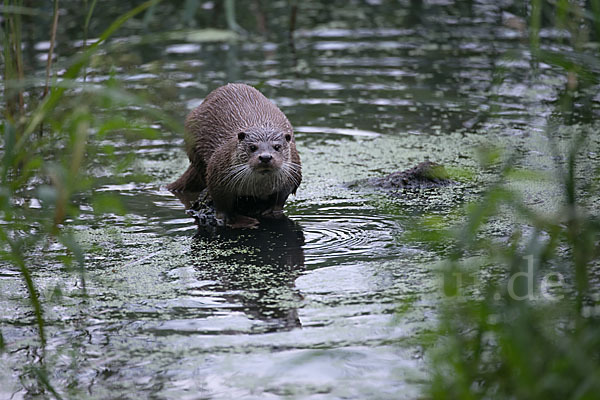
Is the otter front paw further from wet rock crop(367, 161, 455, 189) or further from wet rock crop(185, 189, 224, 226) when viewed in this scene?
wet rock crop(367, 161, 455, 189)

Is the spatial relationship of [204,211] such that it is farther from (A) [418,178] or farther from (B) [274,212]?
(A) [418,178]

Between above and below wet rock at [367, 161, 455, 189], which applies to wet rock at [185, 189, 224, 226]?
below

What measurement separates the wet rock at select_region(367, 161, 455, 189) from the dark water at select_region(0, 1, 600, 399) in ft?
0.28

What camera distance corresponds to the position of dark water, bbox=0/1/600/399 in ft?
8.82

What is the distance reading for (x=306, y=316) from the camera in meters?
3.08

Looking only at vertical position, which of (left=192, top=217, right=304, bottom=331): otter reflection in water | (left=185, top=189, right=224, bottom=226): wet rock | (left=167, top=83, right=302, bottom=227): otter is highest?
(left=167, top=83, right=302, bottom=227): otter

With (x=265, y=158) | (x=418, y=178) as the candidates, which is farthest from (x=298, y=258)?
(x=418, y=178)

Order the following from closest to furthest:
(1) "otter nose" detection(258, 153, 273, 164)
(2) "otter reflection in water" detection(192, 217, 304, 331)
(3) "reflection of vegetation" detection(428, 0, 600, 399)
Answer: (3) "reflection of vegetation" detection(428, 0, 600, 399)
(2) "otter reflection in water" detection(192, 217, 304, 331)
(1) "otter nose" detection(258, 153, 273, 164)

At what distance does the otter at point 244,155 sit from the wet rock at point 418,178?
549 mm

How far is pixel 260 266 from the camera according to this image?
12.2 feet

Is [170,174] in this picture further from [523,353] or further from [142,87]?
[523,353]

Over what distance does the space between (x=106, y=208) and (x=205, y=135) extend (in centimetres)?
253

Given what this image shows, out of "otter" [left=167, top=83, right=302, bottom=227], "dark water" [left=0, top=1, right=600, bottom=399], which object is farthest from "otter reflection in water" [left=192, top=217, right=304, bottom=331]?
"otter" [left=167, top=83, right=302, bottom=227]

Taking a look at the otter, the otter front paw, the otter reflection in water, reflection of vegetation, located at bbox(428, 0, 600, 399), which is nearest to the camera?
reflection of vegetation, located at bbox(428, 0, 600, 399)
